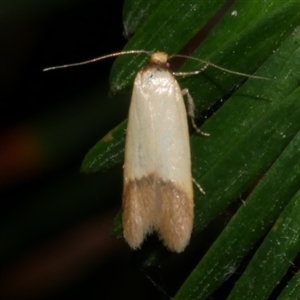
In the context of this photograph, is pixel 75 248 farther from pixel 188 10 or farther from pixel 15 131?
pixel 188 10

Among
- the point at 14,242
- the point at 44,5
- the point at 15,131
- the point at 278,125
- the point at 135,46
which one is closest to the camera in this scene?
the point at 278,125

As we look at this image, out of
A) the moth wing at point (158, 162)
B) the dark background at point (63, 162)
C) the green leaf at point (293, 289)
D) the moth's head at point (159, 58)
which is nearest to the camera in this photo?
the green leaf at point (293, 289)

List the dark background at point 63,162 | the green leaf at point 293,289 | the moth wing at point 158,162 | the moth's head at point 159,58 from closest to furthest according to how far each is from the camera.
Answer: the green leaf at point 293,289, the moth's head at point 159,58, the moth wing at point 158,162, the dark background at point 63,162

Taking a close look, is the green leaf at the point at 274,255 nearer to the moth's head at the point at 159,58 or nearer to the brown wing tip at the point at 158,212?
the brown wing tip at the point at 158,212

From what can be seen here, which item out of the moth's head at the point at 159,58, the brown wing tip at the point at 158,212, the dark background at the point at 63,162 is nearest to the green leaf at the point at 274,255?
the brown wing tip at the point at 158,212

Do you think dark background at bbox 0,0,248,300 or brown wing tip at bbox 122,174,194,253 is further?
dark background at bbox 0,0,248,300

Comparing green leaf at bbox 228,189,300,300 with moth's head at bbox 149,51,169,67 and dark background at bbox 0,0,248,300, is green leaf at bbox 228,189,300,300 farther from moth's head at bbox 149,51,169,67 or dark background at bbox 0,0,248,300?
dark background at bbox 0,0,248,300

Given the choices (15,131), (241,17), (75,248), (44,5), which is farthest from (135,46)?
(75,248)

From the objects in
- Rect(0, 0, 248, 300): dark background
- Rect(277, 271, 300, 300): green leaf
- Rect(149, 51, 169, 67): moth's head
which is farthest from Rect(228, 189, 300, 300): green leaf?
Rect(0, 0, 248, 300): dark background

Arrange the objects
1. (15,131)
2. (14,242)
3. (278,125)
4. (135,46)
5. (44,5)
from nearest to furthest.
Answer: (278,125) → (135,46) → (44,5) → (14,242) → (15,131)

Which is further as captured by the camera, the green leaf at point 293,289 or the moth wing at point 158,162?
the moth wing at point 158,162

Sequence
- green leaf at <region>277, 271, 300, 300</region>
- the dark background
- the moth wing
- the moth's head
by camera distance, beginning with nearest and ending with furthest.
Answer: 1. green leaf at <region>277, 271, 300, 300</region>
2. the moth's head
3. the moth wing
4. the dark background
